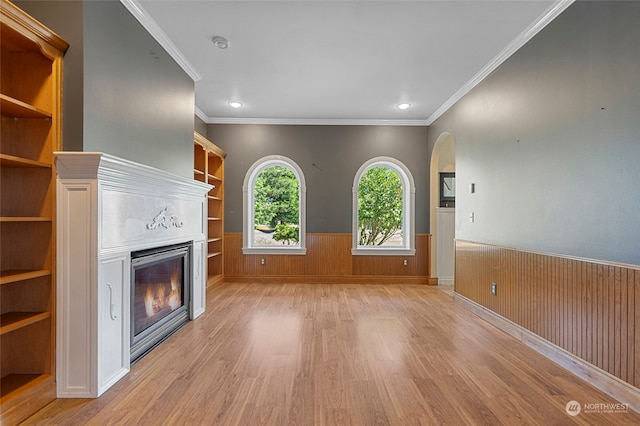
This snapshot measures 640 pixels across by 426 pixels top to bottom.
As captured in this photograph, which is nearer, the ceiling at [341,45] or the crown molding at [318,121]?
the ceiling at [341,45]

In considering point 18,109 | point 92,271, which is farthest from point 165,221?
point 18,109

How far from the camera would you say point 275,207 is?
585 centimetres

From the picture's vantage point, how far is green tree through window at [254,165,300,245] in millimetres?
5828

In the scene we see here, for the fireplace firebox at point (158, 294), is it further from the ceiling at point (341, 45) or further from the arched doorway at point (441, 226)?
the arched doorway at point (441, 226)

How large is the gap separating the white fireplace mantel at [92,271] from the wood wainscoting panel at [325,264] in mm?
3311

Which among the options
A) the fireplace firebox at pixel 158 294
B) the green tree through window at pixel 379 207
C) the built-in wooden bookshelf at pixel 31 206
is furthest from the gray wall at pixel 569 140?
the built-in wooden bookshelf at pixel 31 206

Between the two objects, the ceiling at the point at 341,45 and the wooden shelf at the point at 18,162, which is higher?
the ceiling at the point at 341,45

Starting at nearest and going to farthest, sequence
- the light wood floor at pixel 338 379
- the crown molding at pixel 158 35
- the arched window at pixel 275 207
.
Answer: the light wood floor at pixel 338 379
the crown molding at pixel 158 35
the arched window at pixel 275 207

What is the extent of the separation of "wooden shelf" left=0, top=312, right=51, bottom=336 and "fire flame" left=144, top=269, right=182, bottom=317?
0.84 metres

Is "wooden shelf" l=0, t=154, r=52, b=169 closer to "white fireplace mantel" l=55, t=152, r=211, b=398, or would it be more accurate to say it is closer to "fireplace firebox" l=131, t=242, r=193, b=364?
"white fireplace mantel" l=55, t=152, r=211, b=398

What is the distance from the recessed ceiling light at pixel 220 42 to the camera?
10.0ft

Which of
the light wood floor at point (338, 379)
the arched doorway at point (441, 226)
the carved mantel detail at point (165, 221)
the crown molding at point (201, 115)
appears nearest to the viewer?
the light wood floor at point (338, 379)

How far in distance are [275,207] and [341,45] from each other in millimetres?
3275

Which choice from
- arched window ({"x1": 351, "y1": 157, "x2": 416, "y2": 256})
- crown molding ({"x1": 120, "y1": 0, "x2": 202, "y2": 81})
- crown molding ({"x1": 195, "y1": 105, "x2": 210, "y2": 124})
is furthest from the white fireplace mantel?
arched window ({"x1": 351, "y1": 157, "x2": 416, "y2": 256})
